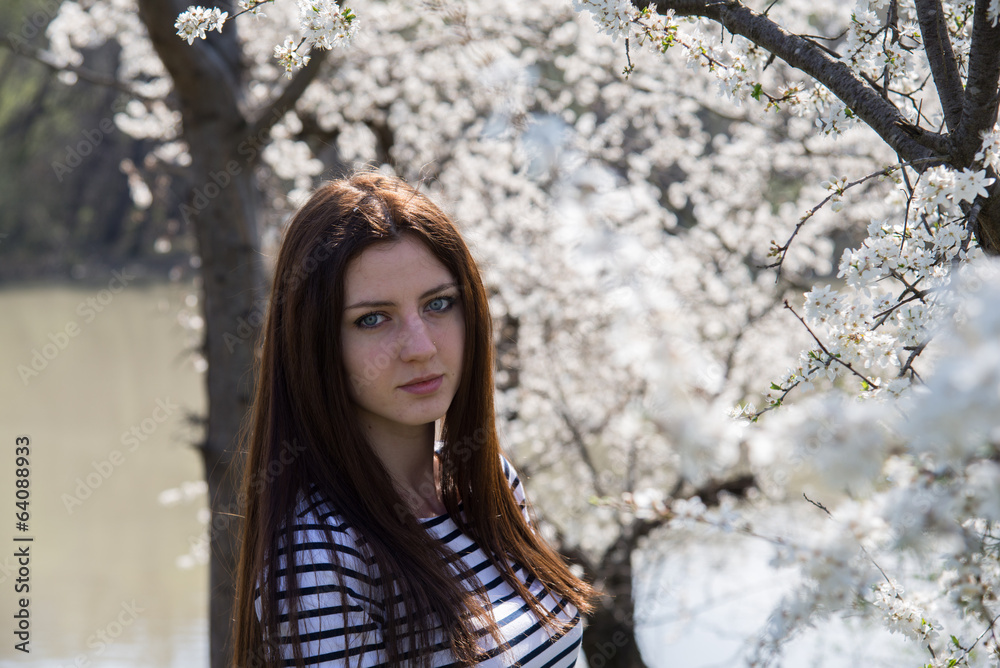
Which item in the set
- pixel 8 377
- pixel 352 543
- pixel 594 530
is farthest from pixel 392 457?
pixel 8 377

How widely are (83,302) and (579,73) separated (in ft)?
43.9

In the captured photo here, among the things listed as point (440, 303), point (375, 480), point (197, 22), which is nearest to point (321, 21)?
point (197, 22)

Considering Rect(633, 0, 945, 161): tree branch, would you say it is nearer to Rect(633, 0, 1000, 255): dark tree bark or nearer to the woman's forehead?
Rect(633, 0, 1000, 255): dark tree bark

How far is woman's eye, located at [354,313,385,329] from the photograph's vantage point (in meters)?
1.55

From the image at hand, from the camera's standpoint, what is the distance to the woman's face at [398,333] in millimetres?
1537

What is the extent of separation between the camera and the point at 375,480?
Answer: 1.54 meters

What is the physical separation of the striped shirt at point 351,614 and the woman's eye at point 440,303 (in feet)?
1.39

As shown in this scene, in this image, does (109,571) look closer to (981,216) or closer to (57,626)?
(57,626)

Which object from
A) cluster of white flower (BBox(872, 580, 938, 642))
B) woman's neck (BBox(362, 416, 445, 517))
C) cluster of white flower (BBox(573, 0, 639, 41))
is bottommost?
cluster of white flower (BBox(872, 580, 938, 642))

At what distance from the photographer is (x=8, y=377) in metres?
10.6

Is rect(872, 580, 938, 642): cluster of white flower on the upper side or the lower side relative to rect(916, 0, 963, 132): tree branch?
lower
